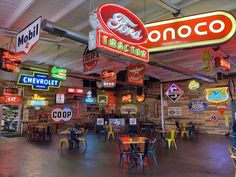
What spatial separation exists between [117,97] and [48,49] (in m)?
10.2

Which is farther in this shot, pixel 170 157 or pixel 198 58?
pixel 198 58

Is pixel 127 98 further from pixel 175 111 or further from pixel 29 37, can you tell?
pixel 29 37

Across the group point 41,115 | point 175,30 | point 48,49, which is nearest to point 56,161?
point 175,30

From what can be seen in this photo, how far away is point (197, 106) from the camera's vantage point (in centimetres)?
1370

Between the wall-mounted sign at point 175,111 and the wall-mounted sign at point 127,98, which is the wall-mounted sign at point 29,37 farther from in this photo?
the wall-mounted sign at point 127,98

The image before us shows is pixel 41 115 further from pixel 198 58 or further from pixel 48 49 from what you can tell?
pixel 198 58

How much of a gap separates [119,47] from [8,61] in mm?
6069

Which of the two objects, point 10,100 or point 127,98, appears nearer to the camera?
point 10,100

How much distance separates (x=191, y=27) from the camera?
3.42m

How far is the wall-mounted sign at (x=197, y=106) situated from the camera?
13.4m

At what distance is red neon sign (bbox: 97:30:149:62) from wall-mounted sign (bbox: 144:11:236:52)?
0.70ft

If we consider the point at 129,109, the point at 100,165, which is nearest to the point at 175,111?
the point at 129,109

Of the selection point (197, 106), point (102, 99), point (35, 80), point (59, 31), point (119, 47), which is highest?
Answer: point (59, 31)

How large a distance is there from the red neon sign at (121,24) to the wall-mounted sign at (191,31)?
1.03ft
